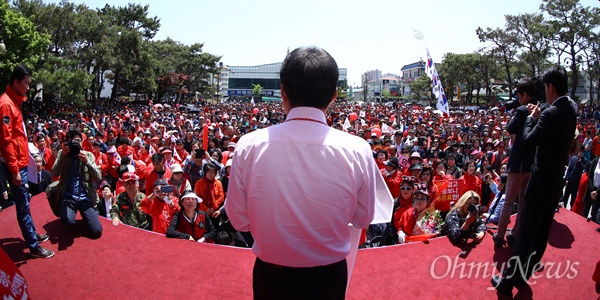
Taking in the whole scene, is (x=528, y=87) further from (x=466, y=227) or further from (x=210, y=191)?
(x=210, y=191)

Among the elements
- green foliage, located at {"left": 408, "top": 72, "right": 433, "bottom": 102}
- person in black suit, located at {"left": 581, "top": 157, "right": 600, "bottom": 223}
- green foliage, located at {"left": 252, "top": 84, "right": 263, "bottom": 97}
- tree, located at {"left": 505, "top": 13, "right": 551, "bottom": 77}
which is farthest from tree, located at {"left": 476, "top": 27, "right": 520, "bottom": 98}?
green foliage, located at {"left": 252, "top": 84, "right": 263, "bottom": 97}

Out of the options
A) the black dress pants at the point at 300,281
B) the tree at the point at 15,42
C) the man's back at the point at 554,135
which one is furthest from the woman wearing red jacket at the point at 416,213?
the tree at the point at 15,42

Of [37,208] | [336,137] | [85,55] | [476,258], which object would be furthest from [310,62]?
[85,55]

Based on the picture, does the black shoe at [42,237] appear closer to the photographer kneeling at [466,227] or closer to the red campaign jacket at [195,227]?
the red campaign jacket at [195,227]

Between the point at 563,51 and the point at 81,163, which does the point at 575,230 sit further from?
the point at 563,51

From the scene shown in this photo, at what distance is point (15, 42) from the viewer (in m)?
18.4

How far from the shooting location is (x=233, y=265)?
328 centimetres

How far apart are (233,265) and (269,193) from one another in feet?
6.54

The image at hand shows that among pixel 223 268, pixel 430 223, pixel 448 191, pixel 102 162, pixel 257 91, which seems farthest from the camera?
pixel 257 91

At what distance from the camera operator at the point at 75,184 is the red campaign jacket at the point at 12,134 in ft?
2.11

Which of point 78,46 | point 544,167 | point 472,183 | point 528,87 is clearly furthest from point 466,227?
point 78,46

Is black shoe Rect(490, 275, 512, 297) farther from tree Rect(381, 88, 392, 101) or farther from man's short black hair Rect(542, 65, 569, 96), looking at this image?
tree Rect(381, 88, 392, 101)

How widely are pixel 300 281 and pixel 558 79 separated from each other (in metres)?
2.29

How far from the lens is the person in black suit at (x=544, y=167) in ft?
8.56
